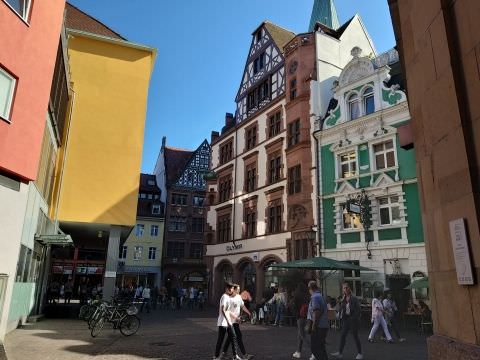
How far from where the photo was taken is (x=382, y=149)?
21.9 meters

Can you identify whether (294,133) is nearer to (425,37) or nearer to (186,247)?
(425,37)

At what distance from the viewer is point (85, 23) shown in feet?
74.9

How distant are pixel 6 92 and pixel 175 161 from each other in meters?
46.6

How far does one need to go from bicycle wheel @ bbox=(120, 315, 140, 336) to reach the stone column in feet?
16.1

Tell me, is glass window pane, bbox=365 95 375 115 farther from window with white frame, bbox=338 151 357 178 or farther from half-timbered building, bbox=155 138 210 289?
half-timbered building, bbox=155 138 210 289

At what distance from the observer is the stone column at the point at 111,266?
18.6 meters

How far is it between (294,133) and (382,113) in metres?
6.88

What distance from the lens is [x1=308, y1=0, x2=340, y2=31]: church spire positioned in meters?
42.2

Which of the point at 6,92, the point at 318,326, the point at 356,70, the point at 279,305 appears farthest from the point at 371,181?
Result: the point at 6,92

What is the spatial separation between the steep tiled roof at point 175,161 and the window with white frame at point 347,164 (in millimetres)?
33046

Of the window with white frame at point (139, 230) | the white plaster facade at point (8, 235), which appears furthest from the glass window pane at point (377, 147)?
the window with white frame at point (139, 230)

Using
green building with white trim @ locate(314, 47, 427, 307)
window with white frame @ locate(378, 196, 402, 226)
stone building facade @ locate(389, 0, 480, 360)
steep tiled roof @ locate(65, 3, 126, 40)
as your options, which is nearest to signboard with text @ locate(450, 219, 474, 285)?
stone building facade @ locate(389, 0, 480, 360)

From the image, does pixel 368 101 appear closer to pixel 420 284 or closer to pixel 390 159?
pixel 390 159

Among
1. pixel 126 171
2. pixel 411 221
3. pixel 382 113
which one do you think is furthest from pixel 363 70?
pixel 126 171
